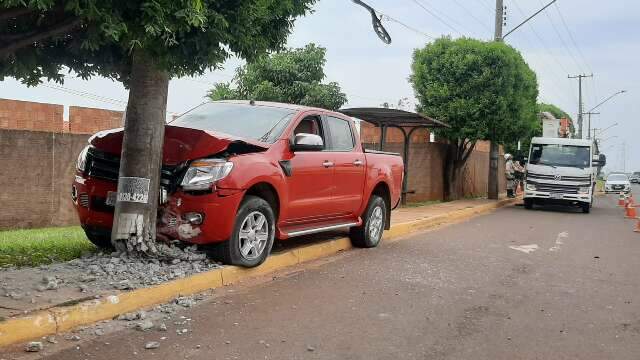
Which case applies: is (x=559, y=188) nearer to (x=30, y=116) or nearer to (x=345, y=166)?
(x=345, y=166)

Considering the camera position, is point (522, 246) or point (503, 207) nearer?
point (522, 246)

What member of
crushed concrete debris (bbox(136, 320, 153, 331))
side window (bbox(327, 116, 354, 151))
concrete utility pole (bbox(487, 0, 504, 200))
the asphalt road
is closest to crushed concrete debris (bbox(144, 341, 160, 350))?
the asphalt road

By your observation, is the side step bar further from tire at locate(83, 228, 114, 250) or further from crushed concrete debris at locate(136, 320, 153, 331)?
crushed concrete debris at locate(136, 320, 153, 331)

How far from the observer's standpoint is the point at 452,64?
20.8 metres

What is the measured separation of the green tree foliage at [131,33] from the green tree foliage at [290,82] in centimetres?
1286

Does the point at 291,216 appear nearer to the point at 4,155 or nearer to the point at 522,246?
the point at 522,246

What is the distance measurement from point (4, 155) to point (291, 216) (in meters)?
7.29

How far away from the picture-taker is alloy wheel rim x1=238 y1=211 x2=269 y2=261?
6750 millimetres

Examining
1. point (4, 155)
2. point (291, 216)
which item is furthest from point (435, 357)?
point (4, 155)

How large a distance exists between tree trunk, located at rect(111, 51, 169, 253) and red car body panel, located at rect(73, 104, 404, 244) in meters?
0.25

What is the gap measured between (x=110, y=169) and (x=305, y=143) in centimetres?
212

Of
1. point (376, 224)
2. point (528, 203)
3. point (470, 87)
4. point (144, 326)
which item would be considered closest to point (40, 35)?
point (144, 326)

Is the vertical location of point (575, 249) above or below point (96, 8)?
below

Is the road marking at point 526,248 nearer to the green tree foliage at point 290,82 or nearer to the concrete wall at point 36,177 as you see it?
the concrete wall at point 36,177
